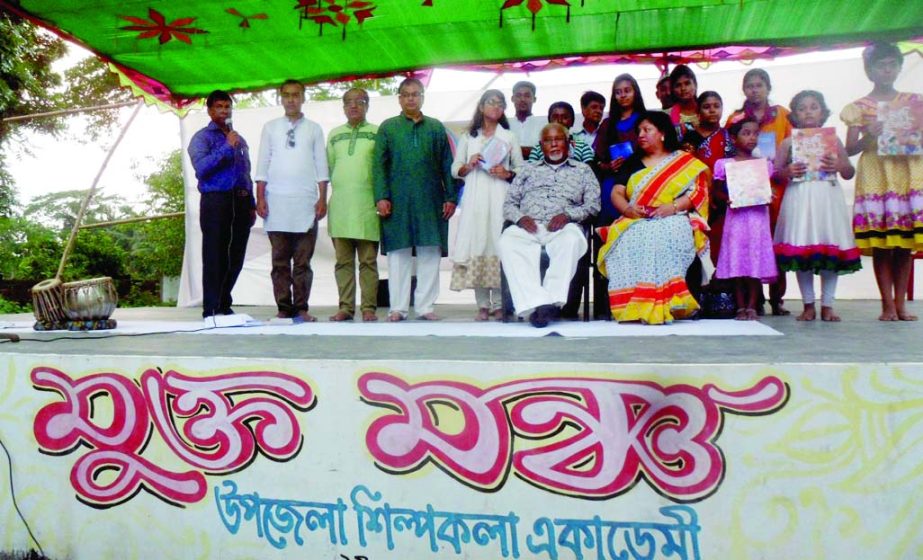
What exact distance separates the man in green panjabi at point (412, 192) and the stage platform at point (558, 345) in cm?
72

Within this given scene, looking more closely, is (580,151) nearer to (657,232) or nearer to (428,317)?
(657,232)

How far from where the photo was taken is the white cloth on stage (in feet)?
14.5

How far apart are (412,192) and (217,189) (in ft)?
4.10

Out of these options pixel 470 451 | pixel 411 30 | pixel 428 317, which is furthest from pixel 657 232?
pixel 411 30

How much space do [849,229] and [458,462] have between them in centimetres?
270

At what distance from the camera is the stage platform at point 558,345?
2191 mm

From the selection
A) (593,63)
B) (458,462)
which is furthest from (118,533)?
(593,63)

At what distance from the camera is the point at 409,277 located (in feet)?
14.2

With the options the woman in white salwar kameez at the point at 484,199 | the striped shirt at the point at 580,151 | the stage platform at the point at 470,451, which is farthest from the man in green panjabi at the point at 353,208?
the stage platform at the point at 470,451

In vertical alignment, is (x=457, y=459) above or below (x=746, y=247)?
below

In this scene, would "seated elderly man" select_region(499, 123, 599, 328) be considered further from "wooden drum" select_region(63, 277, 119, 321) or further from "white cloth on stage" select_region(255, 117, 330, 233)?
"wooden drum" select_region(63, 277, 119, 321)

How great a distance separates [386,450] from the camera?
7.04 feet

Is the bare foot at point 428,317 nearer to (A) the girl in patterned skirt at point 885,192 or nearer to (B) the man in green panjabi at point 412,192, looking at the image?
(B) the man in green panjabi at point 412,192

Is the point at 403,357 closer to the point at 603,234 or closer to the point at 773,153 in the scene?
the point at 603,234
